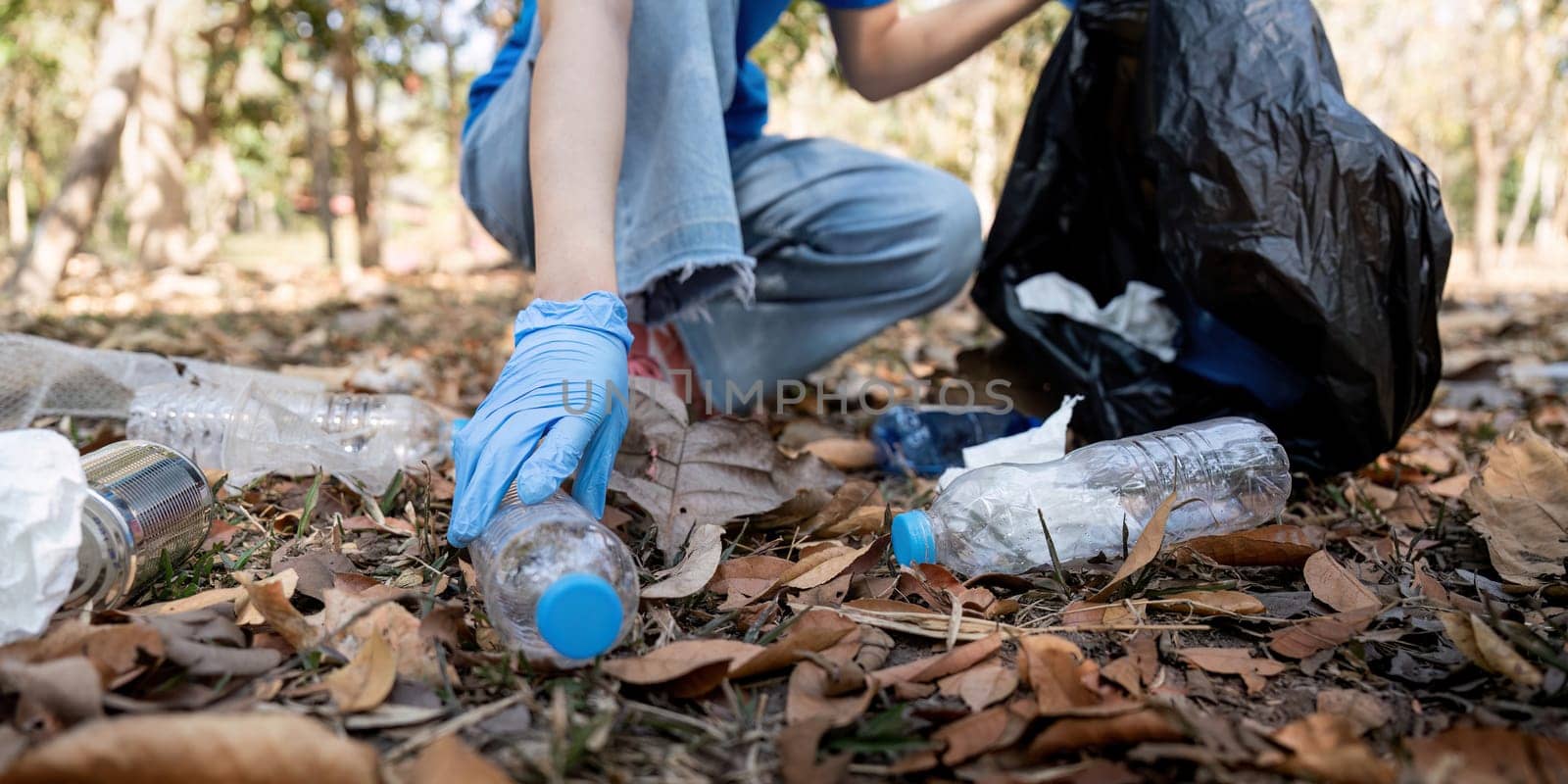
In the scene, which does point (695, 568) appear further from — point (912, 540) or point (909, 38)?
point (909, 38)

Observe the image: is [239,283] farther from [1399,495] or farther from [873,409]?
[1399,495]

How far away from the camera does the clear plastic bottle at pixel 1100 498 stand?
1.33 m

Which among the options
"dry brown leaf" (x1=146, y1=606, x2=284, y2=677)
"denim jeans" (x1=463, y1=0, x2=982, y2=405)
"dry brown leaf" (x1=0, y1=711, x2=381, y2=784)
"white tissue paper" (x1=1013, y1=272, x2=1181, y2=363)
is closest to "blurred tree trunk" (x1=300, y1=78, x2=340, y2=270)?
"denim jeans" (x1=463, y1=0, x2=982, y2=405)

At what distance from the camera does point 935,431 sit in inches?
78.5

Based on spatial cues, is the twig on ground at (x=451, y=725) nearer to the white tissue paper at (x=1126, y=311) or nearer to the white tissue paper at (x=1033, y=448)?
the white tissue paper at (x=1033, y=448)

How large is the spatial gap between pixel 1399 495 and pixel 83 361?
2.31m

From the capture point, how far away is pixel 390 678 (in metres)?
0.92

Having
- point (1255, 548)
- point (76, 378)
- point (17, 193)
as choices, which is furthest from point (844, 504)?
point (17, 193)

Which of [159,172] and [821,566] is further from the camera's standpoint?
[159,172]

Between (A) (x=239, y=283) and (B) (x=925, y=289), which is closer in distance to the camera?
(B) (x=925, y=289)

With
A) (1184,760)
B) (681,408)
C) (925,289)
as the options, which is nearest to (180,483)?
(681,408)

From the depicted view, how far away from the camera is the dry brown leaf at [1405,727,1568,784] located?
77 centimetres

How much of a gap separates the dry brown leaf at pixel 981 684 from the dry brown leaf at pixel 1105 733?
9cm

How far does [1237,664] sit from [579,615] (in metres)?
0.66
